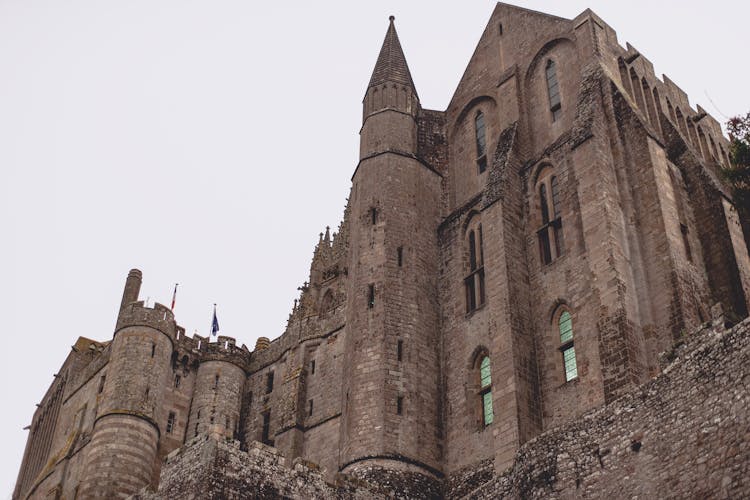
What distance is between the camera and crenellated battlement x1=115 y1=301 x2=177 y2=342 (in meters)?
37.3

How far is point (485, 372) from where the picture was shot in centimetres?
2928

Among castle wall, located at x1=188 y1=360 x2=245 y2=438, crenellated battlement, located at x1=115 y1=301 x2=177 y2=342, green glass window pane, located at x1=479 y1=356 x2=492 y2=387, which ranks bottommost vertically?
green glass window pane, located at x1=479 y1=356 x2=492 y2=387

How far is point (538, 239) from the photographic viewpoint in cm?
2992

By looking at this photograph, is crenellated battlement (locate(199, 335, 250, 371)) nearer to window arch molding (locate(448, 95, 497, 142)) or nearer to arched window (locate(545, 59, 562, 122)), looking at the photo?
window arch molding (locate(448, 95, 497, 142))

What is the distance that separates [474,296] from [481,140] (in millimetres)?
6926

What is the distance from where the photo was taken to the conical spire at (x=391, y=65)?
1465 inches

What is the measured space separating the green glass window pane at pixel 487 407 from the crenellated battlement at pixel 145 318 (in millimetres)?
14556

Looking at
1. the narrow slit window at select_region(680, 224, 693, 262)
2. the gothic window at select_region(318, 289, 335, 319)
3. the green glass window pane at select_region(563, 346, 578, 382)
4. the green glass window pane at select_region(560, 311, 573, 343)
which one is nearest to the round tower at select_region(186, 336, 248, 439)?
the gothic window at select_region(318, 289, 335, 319)

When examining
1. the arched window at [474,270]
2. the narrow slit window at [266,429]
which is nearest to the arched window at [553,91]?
the arched window at [474,270]

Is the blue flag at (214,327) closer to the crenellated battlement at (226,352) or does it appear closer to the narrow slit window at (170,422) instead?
the crenellated battlement at (226,352)

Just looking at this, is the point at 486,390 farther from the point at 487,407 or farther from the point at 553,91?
the point at 553,91

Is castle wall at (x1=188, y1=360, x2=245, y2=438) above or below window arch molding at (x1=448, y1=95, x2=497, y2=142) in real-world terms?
below

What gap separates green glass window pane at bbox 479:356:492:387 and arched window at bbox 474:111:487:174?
7879mm

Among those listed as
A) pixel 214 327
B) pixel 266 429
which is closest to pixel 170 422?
pixel 266 429
